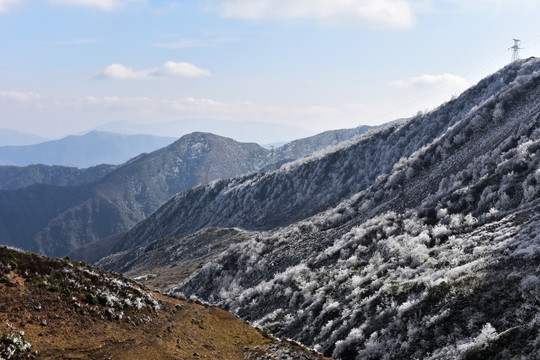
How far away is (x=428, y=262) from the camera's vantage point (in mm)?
28859

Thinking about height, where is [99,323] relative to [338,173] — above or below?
below

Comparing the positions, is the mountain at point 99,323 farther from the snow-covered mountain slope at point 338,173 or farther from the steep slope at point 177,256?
the steep slope at point 177,256

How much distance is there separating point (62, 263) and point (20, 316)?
758 cm

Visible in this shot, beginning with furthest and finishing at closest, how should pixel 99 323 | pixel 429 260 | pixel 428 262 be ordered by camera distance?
pixel 429 260 → pixel 428 262 → pixel 99 323

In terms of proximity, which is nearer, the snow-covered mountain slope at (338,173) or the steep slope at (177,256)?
the snow-covered mountain slope at (338,173)

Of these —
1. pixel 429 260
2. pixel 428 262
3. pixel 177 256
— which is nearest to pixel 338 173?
pixel 177 256

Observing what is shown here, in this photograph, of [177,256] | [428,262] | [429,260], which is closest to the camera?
[428,262]

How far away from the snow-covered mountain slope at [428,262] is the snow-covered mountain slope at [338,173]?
674cm

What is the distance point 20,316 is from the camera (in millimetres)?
17344

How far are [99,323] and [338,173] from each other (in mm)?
108126

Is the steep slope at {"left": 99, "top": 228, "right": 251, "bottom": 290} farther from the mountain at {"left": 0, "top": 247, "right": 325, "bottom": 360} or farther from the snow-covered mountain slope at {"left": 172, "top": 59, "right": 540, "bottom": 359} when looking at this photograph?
the mountain at {"left": 0, "top": 247, "right": 325, "bottom": 360}

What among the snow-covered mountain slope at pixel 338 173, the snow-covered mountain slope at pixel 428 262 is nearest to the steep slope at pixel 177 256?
the snow-covered mountain slope at pixel 338 173

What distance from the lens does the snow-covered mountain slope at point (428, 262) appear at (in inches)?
738

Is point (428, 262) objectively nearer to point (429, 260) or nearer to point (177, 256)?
point (429, 260)
